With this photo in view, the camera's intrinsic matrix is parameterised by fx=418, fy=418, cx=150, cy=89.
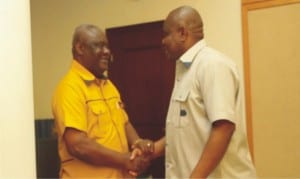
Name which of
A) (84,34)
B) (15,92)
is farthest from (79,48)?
(15,92)

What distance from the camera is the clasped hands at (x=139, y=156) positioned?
7.24 ft

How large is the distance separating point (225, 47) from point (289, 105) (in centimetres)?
72

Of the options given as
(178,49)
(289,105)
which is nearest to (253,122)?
(289,105)

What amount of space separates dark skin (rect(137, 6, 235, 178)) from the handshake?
0.51 meters

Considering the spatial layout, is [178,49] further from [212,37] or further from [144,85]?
[144,85]

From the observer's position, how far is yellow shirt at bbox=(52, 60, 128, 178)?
2041mm

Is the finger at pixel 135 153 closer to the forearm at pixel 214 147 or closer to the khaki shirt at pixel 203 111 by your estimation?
the khaki shirt at pixel 203 111

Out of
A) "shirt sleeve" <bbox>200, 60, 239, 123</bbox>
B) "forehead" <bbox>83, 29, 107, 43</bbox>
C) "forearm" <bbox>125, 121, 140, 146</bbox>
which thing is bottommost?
"forearm" <bbox>125, 121, 140, 146</bbox>

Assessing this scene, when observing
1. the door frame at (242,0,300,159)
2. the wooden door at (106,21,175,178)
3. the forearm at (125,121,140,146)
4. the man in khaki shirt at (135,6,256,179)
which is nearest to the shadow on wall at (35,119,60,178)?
the wooden door at (106,21,175,178)

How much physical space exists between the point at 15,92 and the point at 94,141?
0.80 meters

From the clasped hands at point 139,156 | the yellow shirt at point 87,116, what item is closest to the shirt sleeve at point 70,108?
the yellow shirt at point 87,116

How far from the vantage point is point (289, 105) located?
317cm

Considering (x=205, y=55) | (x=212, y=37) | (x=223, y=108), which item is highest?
(x=212, y=37)

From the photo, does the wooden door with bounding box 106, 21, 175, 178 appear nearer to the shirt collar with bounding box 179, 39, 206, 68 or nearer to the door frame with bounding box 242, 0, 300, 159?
the door frame with bounding box 242, 0, 300, 159
